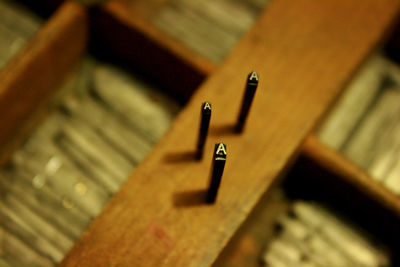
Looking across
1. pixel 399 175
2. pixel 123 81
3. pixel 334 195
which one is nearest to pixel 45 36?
pixel 123 81

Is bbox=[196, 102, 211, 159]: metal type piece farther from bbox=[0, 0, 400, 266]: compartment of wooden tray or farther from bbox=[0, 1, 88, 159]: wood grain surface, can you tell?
bbox=[0, 1, 88, 159]: wood grain surface

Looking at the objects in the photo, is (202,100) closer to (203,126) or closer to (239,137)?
(239,137)

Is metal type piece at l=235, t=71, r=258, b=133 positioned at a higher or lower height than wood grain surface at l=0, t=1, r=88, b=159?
higher

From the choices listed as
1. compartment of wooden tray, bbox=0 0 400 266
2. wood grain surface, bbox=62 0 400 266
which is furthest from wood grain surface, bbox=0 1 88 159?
wood grain surface, bbox=62 0 400 266

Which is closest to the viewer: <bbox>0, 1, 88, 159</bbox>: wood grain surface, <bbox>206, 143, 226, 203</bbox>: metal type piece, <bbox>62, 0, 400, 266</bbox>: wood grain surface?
<bbox>206, 143, 226, 203</bbox>: metal type piece

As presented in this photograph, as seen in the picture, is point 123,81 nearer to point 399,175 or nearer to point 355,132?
point 355,132

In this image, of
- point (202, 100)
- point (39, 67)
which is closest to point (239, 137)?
point (202, 100)

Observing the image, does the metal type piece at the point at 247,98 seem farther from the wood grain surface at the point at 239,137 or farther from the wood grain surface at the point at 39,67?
the wood grain surface at the point at 39,67
